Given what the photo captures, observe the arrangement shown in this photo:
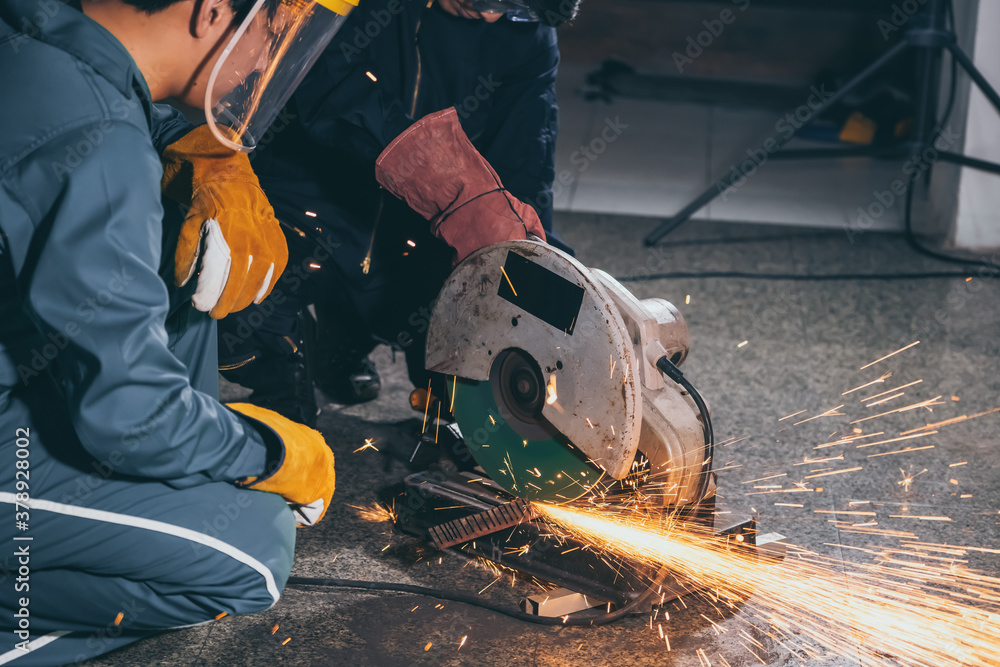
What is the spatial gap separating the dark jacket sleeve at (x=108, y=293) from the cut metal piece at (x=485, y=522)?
2.41 ft

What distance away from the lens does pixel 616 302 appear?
6.68 ft

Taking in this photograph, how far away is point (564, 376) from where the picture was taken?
2008mm

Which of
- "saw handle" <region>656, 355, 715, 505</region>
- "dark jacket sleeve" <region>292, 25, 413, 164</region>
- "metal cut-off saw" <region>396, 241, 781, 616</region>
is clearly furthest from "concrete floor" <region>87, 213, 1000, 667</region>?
"dark jacket sleeve" <region>292, 25, 413, 164</region>

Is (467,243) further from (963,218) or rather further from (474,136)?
(963,218)

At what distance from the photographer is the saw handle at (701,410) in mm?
2014

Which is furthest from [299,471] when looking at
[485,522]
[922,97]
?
[922,97]

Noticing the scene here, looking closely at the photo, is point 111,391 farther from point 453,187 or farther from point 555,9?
point 555,9

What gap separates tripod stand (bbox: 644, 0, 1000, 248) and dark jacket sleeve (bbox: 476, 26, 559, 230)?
1.54 m

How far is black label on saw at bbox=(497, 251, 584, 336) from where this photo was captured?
1965mm

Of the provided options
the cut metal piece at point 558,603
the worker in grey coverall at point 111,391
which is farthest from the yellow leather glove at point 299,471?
the cut metal piece at point 558,603

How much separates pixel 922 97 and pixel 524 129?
2.22 m

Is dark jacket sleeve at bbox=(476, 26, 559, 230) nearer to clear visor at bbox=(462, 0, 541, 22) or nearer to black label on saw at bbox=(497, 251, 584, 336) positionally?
clear visor at bbox=(462, 0, 541, 22)

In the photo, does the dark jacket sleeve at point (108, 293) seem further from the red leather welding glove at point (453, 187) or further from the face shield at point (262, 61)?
the red leather welding glove at point (453, 187)

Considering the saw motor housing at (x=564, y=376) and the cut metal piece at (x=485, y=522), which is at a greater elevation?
the saw motor housing at (x=564, y=376)
